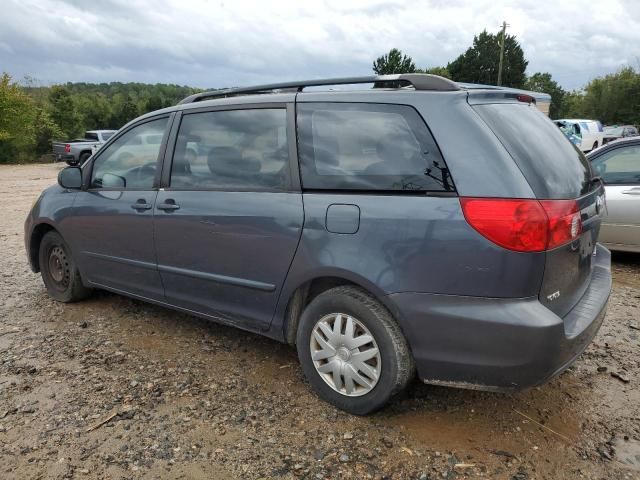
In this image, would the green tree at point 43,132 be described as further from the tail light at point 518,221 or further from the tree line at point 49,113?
the tail light at point 518,221

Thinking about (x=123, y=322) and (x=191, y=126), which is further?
(x=123, y=322)

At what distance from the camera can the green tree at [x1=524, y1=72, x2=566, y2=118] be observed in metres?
72.9

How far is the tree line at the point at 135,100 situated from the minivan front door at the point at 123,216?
1.08 meters

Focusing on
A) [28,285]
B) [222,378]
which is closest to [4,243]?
[28,285]

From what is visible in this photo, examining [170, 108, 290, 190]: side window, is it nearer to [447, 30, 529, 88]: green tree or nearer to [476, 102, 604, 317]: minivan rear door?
[476, 102, 604, 317]: minivan rear door

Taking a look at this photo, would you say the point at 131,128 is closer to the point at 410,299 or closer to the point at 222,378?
the point at 222,378

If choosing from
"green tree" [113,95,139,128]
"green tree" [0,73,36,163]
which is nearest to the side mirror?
"green tree" [0,73,36,163]

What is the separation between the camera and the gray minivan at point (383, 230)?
7.64ft

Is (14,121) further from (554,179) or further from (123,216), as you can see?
(554,179)

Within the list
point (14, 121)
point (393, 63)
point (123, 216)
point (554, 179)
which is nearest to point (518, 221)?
point (554, 179)

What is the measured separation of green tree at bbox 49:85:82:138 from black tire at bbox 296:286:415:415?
34.7m

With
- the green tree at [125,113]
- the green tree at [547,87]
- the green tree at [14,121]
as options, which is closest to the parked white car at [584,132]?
the green tree at [14,121]

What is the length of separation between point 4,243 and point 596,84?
215 feet

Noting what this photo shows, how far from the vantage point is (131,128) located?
394cm
